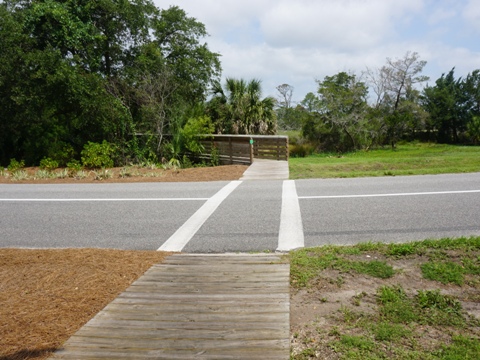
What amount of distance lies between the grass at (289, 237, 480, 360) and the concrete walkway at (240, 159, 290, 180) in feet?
24.4

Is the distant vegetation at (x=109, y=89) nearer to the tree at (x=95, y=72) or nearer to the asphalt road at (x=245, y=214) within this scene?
the tree at (x=95, y=72)

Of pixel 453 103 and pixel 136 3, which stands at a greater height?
pixel 136 3

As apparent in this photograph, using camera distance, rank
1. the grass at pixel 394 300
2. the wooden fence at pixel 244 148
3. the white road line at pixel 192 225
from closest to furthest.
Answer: the grass at pixel 394 300 < the white road line at pixel 192 225 < the wooden fence at pixel 244 148

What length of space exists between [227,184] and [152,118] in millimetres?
9771

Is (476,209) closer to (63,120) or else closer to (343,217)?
(343,217)

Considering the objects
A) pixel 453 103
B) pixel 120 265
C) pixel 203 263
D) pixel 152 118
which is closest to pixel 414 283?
pixel 203 263

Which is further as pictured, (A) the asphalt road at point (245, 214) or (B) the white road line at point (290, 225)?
(A) the asphalt road at point (245, 214)

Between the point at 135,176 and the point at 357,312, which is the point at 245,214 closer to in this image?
the point at 357,312

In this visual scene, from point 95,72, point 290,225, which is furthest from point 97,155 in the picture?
point 290,225

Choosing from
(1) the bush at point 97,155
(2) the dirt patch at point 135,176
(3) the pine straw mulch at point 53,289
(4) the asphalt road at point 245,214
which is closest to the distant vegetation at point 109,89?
(1) the bush at point 97,155

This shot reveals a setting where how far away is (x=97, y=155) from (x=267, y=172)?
8.75 meters

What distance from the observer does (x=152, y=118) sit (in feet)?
65.3

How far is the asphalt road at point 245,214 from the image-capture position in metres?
6.01

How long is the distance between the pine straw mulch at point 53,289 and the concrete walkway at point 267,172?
24.5 ft
